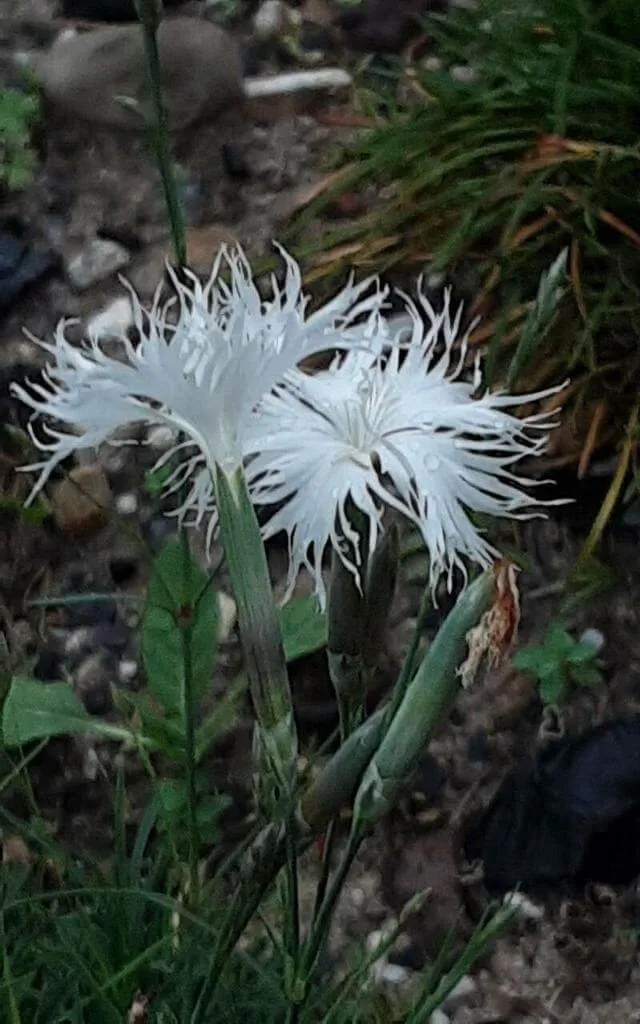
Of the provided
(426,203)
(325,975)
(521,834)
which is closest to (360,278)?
(426,203)

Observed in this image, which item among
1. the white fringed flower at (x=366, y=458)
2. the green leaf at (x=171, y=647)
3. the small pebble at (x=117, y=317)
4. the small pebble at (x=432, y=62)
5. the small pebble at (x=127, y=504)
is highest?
the white fringed flower at (x=366, y=458)

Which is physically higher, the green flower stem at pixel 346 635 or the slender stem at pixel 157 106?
the slender stem at pixel 157 106

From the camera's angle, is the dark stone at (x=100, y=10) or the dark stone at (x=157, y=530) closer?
the dark stone at (x=157, y=530)

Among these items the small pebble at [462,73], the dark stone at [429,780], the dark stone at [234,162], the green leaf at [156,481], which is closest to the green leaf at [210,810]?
the dark stone at [429,780]

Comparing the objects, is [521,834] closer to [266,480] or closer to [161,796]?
[161,796]

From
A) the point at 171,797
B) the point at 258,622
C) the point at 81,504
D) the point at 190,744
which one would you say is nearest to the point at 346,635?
the point at 258,622

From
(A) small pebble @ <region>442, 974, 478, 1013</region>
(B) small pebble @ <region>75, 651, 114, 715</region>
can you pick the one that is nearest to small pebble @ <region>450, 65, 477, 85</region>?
(B) small pebble @ <region>75, 651, 114, 715</region>

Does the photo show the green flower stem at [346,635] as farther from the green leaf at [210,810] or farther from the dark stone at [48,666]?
the dark stone at [48,666]
